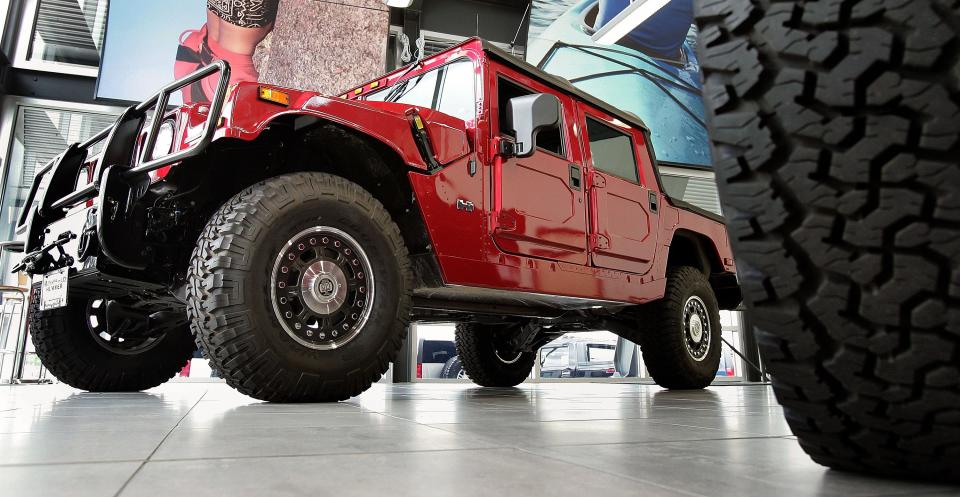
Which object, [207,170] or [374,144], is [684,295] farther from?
[207,170]

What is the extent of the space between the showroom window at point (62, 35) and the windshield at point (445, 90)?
19.3ft

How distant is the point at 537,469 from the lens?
855 millimetres

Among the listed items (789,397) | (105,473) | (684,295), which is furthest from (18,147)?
(789,397)

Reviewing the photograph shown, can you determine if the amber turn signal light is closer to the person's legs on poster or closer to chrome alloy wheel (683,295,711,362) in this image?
chrome alloy wheel (683,295,711,362)

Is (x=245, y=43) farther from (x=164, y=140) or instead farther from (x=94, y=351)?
(x=164, y=140)

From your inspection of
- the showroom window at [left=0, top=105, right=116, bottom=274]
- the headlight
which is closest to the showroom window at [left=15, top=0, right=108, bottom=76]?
the showroom window at [left=0, top=105, right=116, bottom=274]

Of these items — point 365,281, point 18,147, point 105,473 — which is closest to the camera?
point 105,473

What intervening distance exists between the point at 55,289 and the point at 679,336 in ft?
10.9

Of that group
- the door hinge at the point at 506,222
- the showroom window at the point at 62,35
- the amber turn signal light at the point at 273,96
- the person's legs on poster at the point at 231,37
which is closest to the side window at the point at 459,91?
the door hinge at the point at 506,222

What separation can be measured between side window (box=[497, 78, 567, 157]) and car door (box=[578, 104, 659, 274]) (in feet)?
0.74

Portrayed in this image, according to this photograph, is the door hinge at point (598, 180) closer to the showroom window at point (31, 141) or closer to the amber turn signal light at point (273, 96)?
the amber turn signal light at point (273, 96)

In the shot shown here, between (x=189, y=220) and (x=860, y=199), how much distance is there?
2.40m

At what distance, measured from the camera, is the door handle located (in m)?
3.28

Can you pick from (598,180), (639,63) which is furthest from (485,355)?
(639,63)
